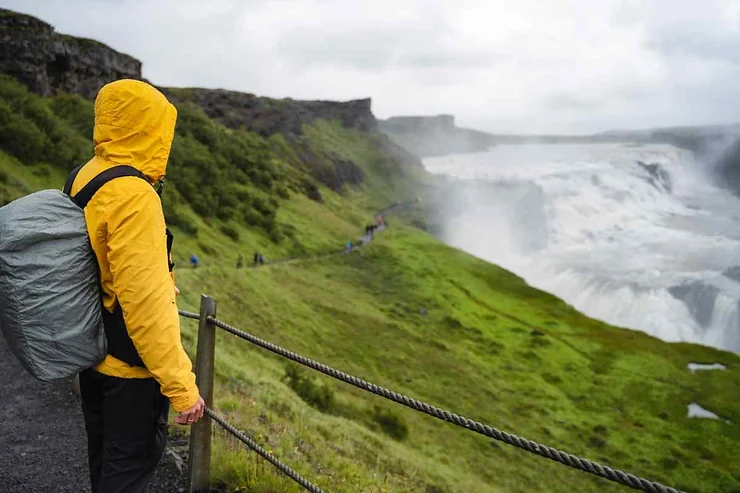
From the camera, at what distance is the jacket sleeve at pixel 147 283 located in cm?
317

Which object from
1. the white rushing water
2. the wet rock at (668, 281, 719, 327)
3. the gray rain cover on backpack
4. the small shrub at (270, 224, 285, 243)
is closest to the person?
the gray rain cover on backpack

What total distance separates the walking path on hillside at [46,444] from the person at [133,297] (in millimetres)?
2463

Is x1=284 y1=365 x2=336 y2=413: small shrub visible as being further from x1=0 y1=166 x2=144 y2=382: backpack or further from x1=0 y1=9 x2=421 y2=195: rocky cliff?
x1=0 y1=9 x2=421 y2=195: rocky cliff

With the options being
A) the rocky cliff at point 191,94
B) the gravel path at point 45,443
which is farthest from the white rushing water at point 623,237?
the gravel path at point 45,443

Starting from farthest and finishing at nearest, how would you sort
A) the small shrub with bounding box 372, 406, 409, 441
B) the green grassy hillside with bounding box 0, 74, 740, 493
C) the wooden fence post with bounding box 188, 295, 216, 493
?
the small shrub with bounding box 372, 406, 409, 441 → the green grassy hillside with bounding box 0, 74, 740, 493 → the wooden fence post with bounding box 188, 295, 216, 493

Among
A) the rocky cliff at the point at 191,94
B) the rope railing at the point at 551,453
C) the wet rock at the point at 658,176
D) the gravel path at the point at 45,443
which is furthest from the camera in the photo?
the wet rock at the point at 658,176

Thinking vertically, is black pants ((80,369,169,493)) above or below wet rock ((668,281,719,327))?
above

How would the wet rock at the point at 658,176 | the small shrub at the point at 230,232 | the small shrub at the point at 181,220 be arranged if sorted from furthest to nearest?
1. the wet rock at the point at 658,176
2. the small shrub at the point at 230,232
3. the small shrub at the point at 181,220

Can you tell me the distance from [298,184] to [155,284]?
7893cm

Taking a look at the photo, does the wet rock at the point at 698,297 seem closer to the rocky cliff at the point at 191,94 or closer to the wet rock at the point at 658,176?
the rocky cliff at the point at 191,94

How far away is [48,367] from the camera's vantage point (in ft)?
10.6

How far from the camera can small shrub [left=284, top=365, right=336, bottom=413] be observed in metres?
19.2

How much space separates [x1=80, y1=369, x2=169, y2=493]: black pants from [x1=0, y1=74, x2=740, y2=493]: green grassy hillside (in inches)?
84.3

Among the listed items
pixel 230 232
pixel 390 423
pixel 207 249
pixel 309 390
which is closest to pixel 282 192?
pixel 230 232
